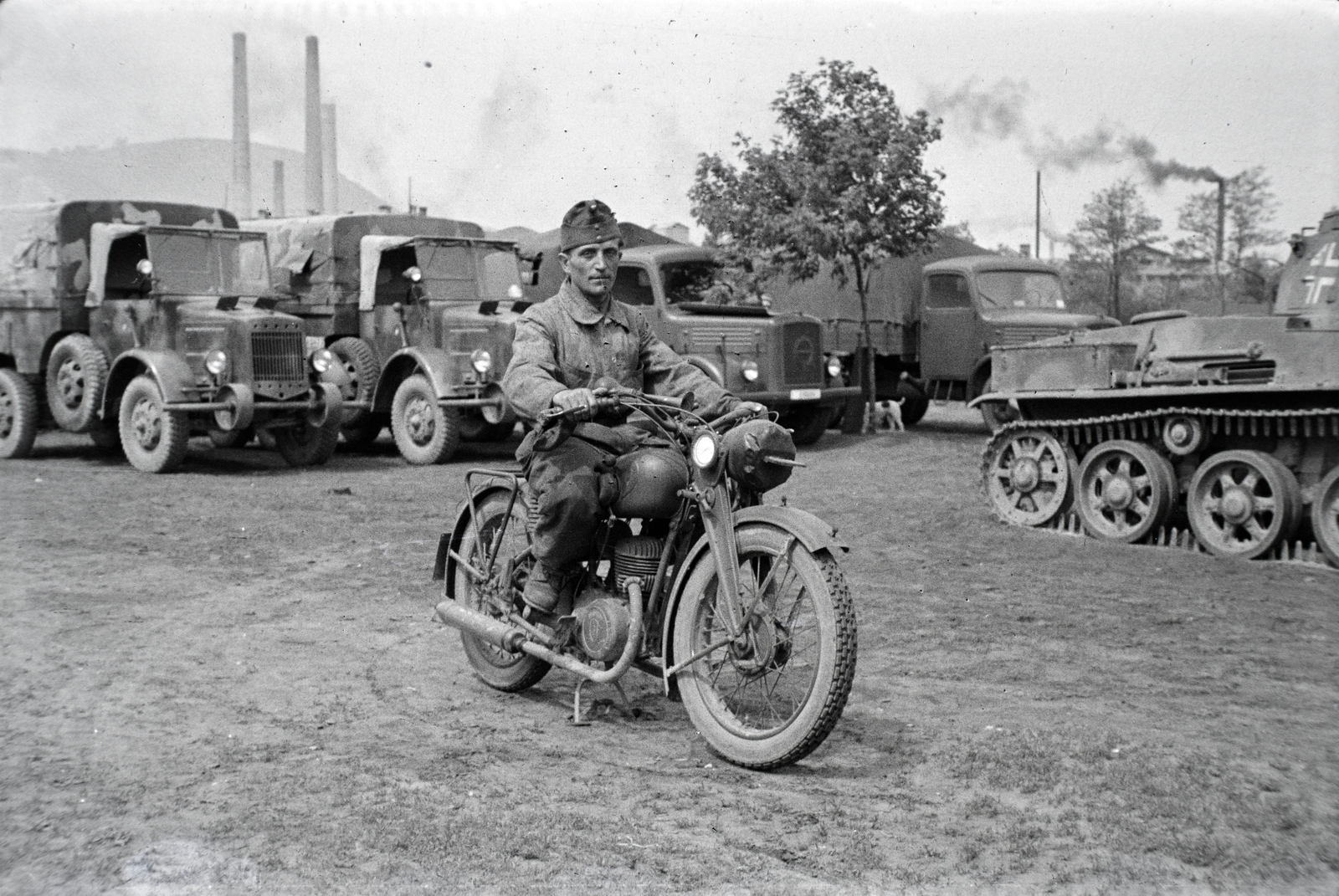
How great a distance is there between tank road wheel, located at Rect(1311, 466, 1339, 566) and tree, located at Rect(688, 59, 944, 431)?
1026cm

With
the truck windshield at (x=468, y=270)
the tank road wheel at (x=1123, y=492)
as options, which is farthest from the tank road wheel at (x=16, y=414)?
the tank road wheel at (x=1123, y=492)

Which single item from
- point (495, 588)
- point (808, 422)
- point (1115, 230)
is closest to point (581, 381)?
point (495, 588)

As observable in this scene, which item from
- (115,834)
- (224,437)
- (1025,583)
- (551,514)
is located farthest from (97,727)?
(224,437)

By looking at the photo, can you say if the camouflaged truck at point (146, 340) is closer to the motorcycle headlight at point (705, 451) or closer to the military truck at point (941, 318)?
the military truck at point (941, 318)

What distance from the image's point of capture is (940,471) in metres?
14.7

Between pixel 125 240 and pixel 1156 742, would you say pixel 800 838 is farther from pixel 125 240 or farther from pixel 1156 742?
pixel 125 240

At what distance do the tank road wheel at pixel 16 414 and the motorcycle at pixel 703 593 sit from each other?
11087 mm

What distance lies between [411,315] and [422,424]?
1.39m

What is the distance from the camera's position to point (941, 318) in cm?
1948

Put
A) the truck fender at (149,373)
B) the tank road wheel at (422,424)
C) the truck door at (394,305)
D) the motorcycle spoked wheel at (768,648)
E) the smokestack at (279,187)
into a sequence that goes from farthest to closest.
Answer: the smokestack at (279,187) → the truck door at (394,305) → the tank road wheel at (422,424) → the truck fender at (149,373) → the motorcycle spoked wheel at (768,648)

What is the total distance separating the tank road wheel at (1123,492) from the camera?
33.5 ft

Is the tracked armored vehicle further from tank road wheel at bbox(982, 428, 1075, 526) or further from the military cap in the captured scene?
the military cap

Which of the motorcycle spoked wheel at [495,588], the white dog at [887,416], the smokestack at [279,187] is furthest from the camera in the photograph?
the smokestack at [279,187]

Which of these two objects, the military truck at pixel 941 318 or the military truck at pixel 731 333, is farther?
the military truck at pixel 941 318
